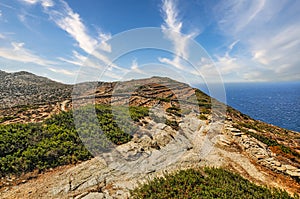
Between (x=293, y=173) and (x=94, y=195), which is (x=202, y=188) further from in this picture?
(x=293, y=173)

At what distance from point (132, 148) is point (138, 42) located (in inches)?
301

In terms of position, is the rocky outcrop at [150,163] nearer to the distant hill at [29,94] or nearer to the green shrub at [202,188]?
the green shrub at [202,188]

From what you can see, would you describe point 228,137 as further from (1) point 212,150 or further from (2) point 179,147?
(2) point 179,147

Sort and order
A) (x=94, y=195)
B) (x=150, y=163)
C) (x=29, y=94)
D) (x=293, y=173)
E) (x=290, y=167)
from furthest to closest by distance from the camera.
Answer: (x=29, y=94) → (x=150, y=163) → (x=290, y=167) → (x=293, y=173) → (x=94, y=195)

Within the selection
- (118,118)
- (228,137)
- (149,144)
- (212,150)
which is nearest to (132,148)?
(149,144)

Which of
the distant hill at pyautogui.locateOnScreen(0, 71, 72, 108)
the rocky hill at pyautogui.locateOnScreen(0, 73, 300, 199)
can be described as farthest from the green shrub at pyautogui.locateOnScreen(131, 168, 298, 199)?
the distant hill at pyautogui.locateOnScreen(0, 71, 72, 108)

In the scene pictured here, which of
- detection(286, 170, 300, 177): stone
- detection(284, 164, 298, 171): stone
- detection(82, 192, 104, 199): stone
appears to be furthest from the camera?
detection(284, 164, 298, 171): stone

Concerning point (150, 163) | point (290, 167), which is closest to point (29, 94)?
point (150, 163)

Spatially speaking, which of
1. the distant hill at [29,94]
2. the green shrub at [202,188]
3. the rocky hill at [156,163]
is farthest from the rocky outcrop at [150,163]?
the distant hill at [29,94]

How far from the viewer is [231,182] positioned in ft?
27.5

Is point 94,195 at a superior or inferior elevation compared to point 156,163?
inferior

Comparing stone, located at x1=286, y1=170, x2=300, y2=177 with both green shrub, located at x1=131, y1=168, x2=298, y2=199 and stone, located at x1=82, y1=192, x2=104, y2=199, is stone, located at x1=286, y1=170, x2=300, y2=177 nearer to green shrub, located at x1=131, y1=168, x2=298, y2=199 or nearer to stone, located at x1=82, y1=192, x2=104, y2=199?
green shrub, located at x1=131, y1=168, x2=298, y2=199

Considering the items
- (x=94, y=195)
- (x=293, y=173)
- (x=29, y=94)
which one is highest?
(x=29, y=94)

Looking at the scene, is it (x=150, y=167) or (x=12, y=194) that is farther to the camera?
(x=150, y=167)
